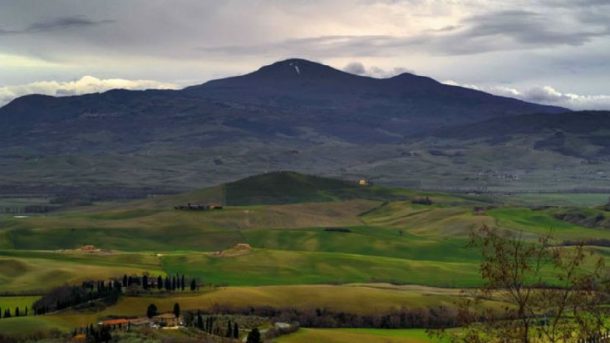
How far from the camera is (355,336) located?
11594 cm

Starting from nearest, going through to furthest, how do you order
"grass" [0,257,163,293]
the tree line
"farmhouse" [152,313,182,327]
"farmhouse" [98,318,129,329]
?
"farmhouse" [98,318,129,329]
"farmhouse" [152,313,182,327]
the tree line
"grass" [0,257,163,293]

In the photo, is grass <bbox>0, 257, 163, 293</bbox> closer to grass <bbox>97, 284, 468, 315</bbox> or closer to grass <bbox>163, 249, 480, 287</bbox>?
grass <bbox>163, 249, 480, 287</bbox>

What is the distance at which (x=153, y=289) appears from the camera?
144000 mm

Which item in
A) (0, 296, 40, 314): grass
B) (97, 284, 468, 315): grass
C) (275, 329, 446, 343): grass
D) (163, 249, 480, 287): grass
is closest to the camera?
(275, 329, 446, 343): grass

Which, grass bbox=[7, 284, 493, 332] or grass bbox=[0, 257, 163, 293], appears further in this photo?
grass bbox=[0, 257, 163, 293]

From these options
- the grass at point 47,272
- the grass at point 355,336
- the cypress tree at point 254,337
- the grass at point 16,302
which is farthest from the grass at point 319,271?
the cypress tree at point 254,337

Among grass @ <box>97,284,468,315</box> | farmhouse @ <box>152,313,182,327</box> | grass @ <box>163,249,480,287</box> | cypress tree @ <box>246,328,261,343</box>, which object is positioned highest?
cypress tree @ <box>246,328,261,343</box>

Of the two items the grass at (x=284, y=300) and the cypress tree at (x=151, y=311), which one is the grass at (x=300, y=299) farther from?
the cypress tree at (x=151, y=311)

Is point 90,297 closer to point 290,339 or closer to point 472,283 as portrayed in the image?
point 290,339

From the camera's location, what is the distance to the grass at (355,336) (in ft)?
365

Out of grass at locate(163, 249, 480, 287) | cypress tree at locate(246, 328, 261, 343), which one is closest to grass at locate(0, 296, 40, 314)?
grass at locate(163, 249, 480, 287)

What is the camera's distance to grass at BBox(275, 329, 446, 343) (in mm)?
111250

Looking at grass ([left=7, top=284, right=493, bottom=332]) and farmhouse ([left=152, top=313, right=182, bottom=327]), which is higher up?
farmhouse ([left=152, top=313, right=182, bottom=327])

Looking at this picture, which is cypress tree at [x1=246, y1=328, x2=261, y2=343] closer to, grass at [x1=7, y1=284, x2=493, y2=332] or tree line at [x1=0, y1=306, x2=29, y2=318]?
grass at [x1=7, y1=284, x2=493, y2=332]
